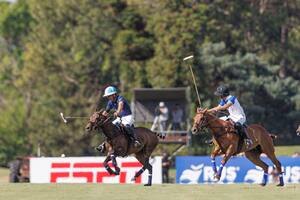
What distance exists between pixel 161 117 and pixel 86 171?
38.6ft

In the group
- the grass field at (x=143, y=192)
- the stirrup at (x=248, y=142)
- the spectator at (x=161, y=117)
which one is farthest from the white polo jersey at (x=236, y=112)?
the spectator at (x=161, y=117)

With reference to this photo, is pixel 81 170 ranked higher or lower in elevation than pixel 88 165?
lower

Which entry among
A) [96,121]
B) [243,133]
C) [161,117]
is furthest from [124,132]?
[161,117]

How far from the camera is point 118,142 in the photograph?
92.5ft

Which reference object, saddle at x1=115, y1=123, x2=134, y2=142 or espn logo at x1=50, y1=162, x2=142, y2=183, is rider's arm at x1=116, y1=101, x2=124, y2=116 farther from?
espn logo at x1=50, y1=162, x2=142, y2=183

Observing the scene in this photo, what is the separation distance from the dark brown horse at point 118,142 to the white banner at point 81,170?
9888 millimetres

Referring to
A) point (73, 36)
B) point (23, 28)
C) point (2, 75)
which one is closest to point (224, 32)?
point (73, 36)

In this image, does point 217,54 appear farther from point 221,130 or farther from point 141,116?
point 221,130

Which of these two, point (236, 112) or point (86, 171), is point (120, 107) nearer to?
point (236, 112)

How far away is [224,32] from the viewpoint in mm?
67562

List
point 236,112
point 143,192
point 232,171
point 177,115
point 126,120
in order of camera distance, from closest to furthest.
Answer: point 143,192
point 236,112
point 126,120
point 232,171
point 177,115

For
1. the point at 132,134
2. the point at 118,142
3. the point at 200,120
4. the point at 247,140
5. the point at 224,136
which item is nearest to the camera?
the point at 200,120

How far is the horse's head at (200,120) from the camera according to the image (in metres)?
26.9

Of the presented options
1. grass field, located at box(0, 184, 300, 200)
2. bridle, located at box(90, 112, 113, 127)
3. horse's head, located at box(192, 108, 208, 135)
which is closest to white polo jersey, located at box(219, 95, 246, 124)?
horse's head, located at box(192, 108, 208, 135)
